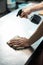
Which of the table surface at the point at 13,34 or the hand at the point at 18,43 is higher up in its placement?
the hand at the point at 18,43

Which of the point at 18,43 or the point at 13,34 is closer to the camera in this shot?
the point at 18,43

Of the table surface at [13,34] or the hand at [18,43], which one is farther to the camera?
the hand at [18,43]

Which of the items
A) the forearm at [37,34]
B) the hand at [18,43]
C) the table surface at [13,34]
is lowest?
the table surface at [13,34]

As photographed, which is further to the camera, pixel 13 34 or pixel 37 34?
pixel 13 34

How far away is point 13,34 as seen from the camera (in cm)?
119

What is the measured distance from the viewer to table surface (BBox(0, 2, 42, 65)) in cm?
90

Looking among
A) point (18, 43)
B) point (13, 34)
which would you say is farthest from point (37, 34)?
point (13, 34)

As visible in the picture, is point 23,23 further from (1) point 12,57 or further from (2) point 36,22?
(1) point 12,57

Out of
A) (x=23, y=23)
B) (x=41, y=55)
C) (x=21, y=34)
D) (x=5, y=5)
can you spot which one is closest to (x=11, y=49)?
(x=21, y=34)

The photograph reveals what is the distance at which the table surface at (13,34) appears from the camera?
2.96ft

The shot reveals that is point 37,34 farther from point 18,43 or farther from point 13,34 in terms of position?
point 13,34

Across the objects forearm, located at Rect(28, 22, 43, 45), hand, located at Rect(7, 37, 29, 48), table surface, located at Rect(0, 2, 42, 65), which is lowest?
table surface, located at Rect(0, 2, 42, 65)

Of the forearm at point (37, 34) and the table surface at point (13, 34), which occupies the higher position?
the forearm at point (37, 34)

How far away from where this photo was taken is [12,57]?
920mm
